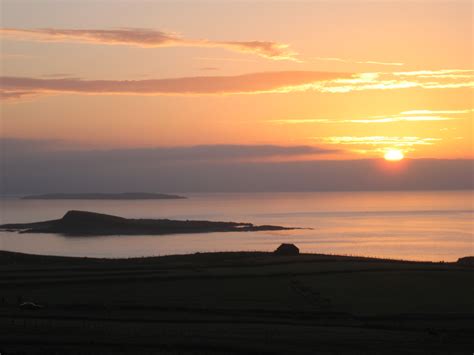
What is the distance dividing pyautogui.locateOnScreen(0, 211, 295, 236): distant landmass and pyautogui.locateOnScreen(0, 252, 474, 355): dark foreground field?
6444 centimetres

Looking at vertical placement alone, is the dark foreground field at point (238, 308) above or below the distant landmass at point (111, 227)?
below

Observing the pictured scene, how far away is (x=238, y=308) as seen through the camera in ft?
→ 125

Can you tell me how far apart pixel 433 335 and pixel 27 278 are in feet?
94.0

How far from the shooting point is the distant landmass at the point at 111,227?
124 meters

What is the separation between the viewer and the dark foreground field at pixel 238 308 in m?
29.2

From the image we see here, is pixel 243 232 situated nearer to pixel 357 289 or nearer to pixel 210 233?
pixel 210 233

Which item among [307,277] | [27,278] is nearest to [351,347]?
[307,277]

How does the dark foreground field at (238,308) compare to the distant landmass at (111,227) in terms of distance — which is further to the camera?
the distant landmass at (111,227)

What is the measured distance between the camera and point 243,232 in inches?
4951

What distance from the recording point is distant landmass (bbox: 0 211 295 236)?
124250 mm

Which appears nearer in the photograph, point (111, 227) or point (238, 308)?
point (238, 308)

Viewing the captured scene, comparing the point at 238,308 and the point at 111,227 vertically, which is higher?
the point at 111,227

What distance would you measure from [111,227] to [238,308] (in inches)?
3579

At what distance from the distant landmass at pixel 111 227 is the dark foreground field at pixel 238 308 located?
64441 millimetres
